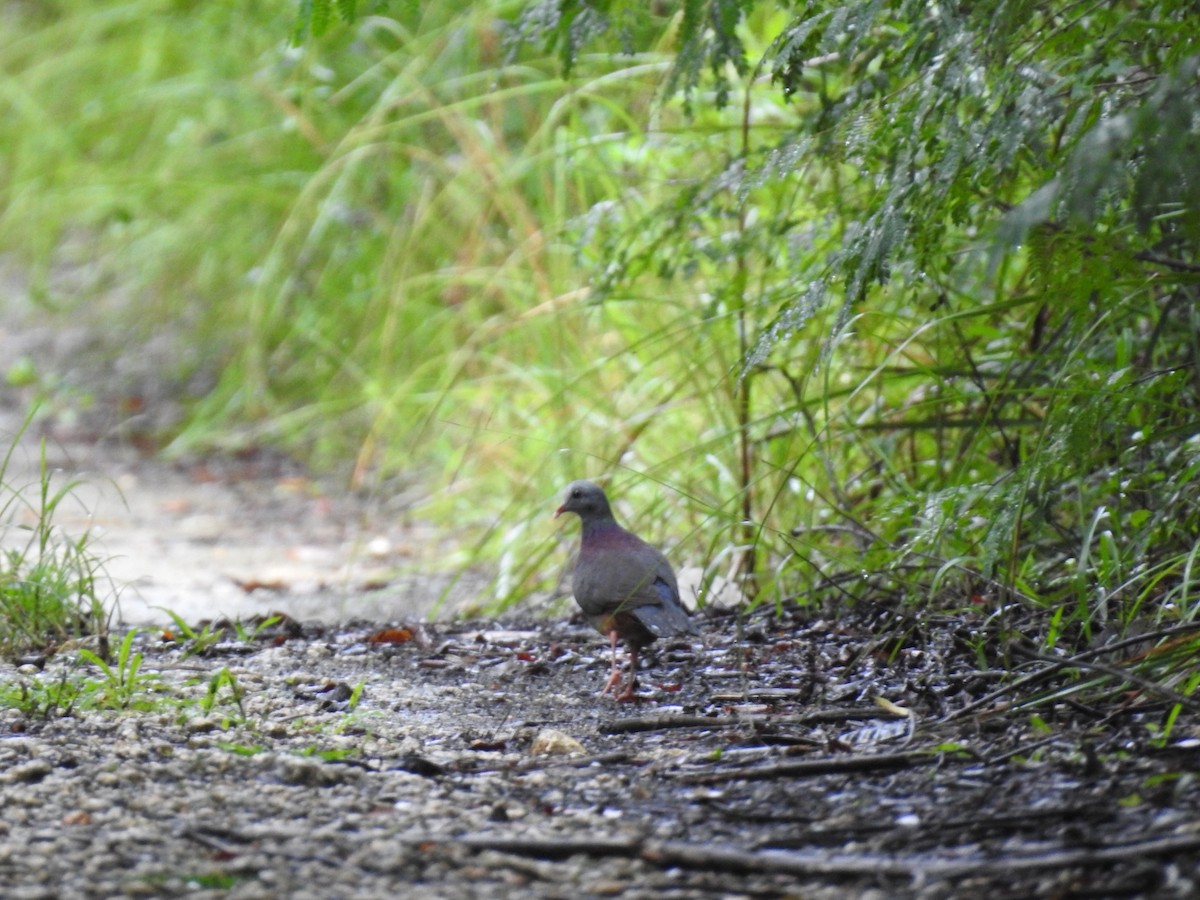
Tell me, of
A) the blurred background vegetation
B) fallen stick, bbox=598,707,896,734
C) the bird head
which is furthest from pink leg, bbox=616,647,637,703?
the bird head

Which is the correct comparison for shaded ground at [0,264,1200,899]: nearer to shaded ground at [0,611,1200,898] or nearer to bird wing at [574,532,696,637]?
shaded ground at [0,611,1200,898]

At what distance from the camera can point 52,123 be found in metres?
7.91

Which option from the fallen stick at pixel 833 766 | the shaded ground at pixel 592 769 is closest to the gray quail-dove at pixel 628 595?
the shaded ground at pixel 592 769

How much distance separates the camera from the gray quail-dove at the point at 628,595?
9.64ft

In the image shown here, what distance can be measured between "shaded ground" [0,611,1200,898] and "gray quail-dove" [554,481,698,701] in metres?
0.11

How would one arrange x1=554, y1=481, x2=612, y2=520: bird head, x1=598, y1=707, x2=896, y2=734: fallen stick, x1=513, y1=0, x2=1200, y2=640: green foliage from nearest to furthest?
x1=513, y1=0, x2=1200, y2=640: green foliage → x1=598, y1=707, x2=896, y2=734: fallen stick → x1=554, y1=481, x2=612, y2=520: bird head

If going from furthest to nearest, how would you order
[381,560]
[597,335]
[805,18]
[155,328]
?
[155,328]
[381,560]
[597,335]
[805,18]

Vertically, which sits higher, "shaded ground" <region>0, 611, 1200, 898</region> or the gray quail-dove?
the gray quail-dove

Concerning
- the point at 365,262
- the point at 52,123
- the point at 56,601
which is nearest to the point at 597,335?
the point at 365,262

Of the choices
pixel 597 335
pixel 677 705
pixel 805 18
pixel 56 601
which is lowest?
pixel 677 705

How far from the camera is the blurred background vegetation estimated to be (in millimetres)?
2477

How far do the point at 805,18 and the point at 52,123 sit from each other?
6.45m

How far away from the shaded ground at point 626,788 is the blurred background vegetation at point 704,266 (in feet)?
0.90

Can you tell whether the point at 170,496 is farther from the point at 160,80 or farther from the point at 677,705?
the point at 677,705
